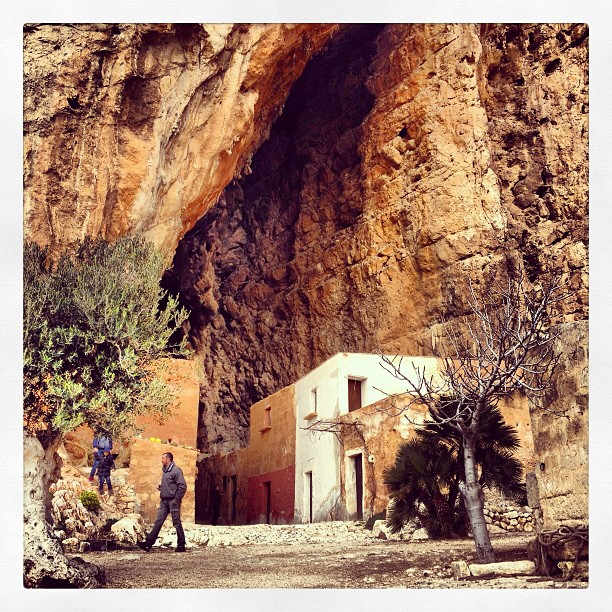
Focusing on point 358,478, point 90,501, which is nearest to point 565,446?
point 358,478

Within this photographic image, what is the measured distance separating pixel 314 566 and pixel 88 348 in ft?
10.7

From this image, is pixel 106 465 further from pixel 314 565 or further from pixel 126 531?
pixel 314 565

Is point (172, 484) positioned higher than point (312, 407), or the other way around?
point (312, 407)

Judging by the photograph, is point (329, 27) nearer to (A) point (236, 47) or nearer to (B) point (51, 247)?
(A) point (236, 47)

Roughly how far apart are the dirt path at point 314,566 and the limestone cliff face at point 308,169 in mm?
2852

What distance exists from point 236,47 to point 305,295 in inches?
339

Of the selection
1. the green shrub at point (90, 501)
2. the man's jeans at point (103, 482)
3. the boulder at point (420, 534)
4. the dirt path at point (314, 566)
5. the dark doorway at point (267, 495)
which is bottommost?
the dirt path at point (314, 566)

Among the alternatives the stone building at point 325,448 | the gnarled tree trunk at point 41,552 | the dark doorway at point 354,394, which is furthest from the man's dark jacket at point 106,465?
the dark doorway at point 354,394

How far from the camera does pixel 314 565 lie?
918cm

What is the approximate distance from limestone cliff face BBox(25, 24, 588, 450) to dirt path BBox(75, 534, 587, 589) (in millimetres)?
2852

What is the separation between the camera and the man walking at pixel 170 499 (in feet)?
32.0

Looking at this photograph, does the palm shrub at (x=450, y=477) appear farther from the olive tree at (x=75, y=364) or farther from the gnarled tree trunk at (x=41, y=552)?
the gnarled tree trunk at (x=41, y=552)

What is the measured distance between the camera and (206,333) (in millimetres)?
19703

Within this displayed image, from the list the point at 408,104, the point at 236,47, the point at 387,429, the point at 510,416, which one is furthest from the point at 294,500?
the point at 408,104
